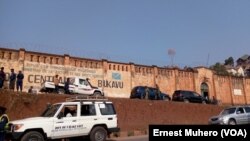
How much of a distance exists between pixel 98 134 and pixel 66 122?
1665mm

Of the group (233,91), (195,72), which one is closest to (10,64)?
(195,72)

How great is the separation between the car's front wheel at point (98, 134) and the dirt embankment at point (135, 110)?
771 cm

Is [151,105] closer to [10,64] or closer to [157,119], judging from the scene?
[157,119]

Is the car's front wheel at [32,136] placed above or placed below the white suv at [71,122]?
below

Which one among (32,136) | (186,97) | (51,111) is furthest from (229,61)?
(32,136)

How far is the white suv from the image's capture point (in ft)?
44.2

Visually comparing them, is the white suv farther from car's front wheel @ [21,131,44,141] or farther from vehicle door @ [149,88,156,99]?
vehicle door @ [149,88,156,99]

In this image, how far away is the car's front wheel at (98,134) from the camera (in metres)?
15.1

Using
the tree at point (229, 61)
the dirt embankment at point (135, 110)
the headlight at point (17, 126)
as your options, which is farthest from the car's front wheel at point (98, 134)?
the tree at point (229, 61)

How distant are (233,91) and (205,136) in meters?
43.9

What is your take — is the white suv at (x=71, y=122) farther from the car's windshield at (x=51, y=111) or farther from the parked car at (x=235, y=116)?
the parked car at (x=235, y=116)

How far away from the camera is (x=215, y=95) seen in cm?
4609

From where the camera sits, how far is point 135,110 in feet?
89.1
